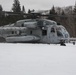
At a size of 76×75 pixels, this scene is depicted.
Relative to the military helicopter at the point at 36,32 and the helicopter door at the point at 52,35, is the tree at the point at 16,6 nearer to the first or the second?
the military helicopter at the point at 36,32

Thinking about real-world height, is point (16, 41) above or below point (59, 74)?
below

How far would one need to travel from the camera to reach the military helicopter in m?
19.3

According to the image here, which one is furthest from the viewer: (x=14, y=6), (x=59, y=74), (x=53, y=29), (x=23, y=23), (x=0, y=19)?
(x=14, y=6)

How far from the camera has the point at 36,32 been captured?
20672 millimetres

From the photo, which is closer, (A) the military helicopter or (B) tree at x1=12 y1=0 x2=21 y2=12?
(A) the military helicopter

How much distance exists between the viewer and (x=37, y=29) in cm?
2053

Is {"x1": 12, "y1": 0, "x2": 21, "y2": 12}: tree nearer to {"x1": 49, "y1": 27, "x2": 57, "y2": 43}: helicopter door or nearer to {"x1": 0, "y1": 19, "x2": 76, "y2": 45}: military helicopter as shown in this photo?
{"x1": 0, "y1": 19, "x2": 76, "y2": 45}: military helicopter

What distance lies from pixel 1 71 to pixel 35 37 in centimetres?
1530

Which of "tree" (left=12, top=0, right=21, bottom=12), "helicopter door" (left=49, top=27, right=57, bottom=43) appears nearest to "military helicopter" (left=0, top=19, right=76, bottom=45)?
"helicopter door" (left=49, top=27, right=57, bottom=43)

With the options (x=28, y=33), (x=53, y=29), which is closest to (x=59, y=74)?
(x=53, y=29)

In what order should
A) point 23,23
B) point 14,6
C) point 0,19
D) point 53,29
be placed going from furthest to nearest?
point 14,6 < point 0,19 < point 23,23 < point 53,29

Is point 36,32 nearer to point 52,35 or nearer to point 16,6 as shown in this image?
point 52,35

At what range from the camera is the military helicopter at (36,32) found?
760 inches

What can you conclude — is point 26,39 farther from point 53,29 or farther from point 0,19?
point 0,19
